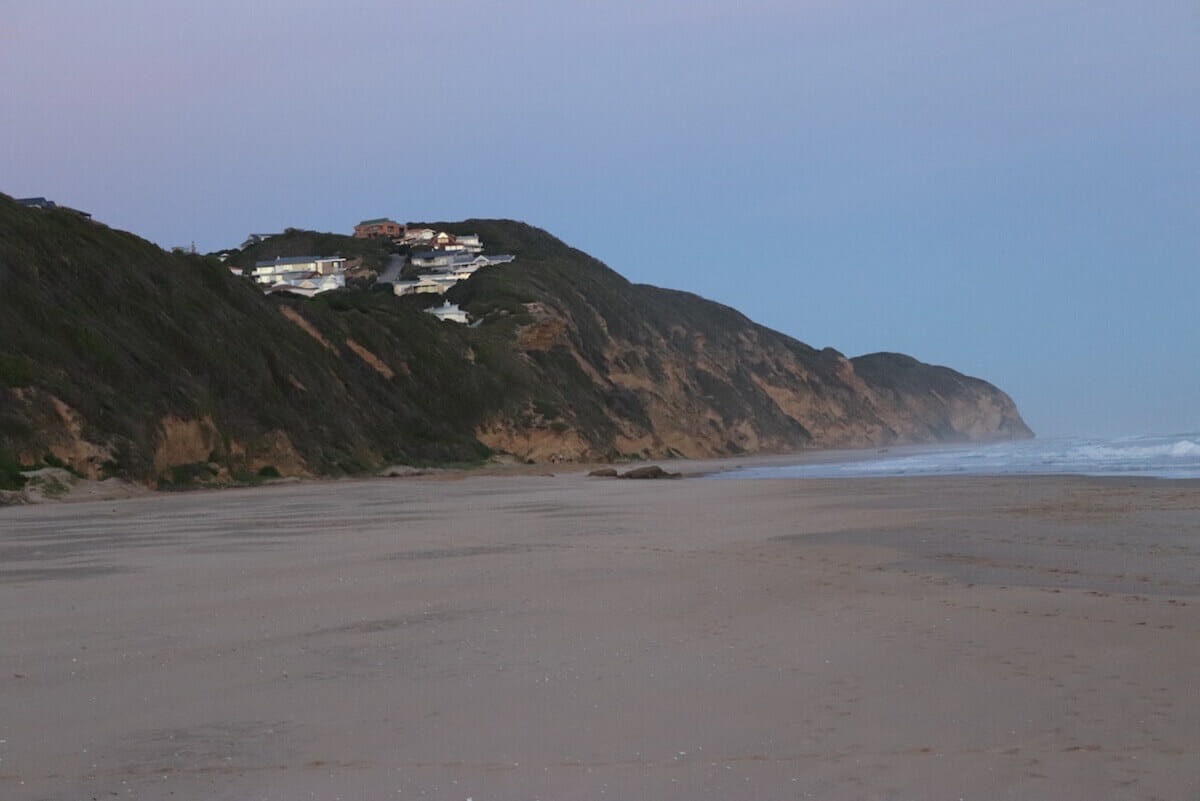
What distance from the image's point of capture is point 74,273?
107 feet

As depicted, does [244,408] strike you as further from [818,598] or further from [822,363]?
[822,363]

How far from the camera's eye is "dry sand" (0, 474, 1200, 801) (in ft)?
14.7

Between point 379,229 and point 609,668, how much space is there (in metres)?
131

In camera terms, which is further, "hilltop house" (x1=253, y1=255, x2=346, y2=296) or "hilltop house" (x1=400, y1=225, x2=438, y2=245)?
"hilltop house" (x1=400, y1=225, x2=438, y2=245)

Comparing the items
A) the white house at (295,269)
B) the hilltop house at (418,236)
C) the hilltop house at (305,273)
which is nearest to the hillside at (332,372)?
the hilltop house at (305,273)

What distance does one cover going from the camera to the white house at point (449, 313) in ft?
235

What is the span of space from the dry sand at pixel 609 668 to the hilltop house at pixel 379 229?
120m

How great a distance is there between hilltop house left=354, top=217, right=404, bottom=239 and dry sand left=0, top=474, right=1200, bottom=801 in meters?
120

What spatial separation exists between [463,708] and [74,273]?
3102 centimetres

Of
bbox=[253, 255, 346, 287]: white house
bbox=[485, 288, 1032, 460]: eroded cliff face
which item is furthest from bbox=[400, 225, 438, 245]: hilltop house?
bbox=[485, 288, 1032, 460]: eroded cliff face

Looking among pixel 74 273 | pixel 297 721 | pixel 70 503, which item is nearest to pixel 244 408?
pixel 74 273

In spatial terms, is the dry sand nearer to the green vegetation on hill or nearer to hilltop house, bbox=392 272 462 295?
hilltop house, bbox=392 272 462 295

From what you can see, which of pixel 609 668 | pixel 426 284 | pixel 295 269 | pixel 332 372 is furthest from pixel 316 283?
pixel 609 668

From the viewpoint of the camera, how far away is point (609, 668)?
629cm
